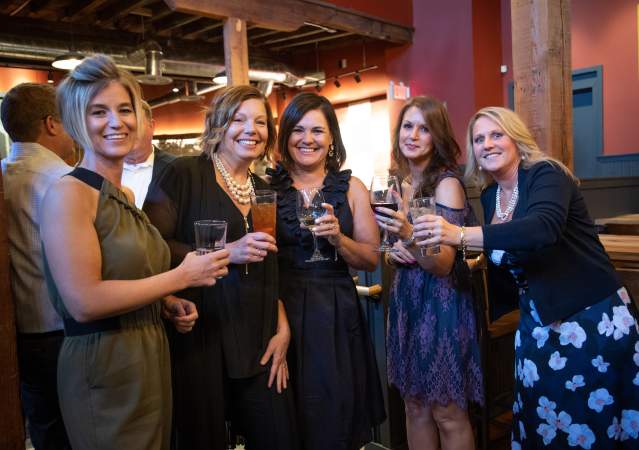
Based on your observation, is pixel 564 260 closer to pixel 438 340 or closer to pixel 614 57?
pixel 438 340

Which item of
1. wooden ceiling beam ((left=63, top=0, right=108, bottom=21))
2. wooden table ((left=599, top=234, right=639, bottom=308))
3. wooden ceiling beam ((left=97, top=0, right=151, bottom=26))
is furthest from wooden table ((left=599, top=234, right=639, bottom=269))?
wooden ceiling beam ((left=63, top=0, right=108, bottom=21))

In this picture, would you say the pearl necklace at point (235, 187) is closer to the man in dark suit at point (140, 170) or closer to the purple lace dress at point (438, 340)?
the purple lace dress at point (438, 340)

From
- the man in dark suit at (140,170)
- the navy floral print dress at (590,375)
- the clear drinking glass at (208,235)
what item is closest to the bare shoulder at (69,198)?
the clear drinking glass at (208,235)

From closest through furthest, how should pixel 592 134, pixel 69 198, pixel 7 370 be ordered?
pixel 69 198
pixel 7 370
pixel 592 134

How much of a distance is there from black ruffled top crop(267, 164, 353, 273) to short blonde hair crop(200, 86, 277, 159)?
292mm

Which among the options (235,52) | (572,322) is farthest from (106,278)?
(235,52)

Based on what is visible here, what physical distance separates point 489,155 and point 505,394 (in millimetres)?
1821

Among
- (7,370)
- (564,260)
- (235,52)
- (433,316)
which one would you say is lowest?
(433,316)

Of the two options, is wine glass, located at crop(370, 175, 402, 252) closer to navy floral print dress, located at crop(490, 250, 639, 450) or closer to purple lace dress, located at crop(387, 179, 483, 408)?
purple lace dress, located at crop(387, 179, 483, 408)

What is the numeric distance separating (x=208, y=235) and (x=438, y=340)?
1.13 meters

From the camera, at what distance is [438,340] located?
2062 millimetres

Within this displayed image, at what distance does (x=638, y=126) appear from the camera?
7.41 meters

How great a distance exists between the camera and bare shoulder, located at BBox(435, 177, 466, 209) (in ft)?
6.77

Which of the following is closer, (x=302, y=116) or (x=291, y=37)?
(x=302, y=116)
